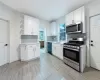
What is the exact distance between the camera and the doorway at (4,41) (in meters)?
3.54

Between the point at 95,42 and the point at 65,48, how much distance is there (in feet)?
4.10

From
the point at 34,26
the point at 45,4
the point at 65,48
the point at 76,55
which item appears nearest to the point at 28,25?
the point at 34,26

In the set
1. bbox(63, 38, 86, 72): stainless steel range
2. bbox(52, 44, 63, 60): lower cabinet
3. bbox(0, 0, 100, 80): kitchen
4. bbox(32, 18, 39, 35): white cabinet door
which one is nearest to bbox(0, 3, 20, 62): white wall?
bbox(0, 0, 100, 80): kitchen

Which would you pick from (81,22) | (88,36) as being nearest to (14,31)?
(81,22)

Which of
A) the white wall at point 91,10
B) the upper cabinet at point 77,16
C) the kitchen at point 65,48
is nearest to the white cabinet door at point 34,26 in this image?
the kitchen at point 65,48

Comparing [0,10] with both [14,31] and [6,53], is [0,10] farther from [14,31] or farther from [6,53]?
[6,53]

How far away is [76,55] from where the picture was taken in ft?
9.68

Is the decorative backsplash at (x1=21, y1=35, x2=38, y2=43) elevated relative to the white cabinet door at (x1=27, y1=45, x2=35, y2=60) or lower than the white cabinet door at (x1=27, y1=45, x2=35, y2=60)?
elevated

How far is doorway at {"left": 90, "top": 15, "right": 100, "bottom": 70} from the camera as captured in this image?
2963 mm

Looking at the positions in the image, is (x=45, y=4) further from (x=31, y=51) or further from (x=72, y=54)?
(x=31, y=51)

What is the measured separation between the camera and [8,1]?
3.15 meters

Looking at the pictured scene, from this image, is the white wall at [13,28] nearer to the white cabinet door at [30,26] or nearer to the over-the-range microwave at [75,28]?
the white cabinet door at [30,26]

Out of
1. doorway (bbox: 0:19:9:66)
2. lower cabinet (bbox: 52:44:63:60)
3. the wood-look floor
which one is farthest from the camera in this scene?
lower cabinet (bbox: 52:44:63:60)

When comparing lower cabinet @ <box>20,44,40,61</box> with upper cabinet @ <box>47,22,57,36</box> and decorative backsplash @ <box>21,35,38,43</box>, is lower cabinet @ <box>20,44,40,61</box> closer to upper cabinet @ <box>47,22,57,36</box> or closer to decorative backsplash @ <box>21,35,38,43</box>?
decorative backsplash @ <box>21,35,38,43</box>
